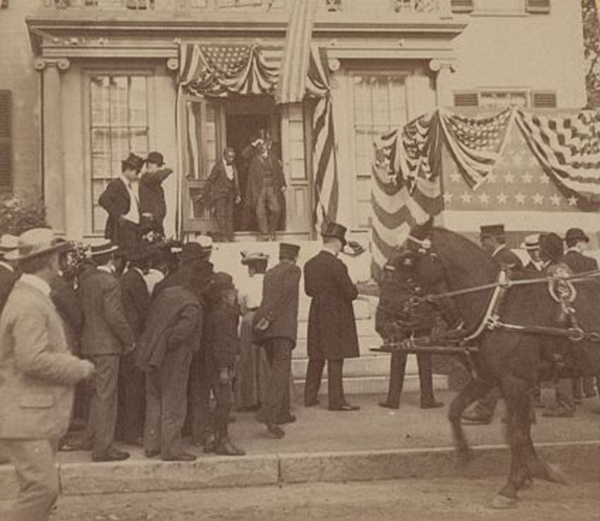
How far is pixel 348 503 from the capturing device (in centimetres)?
682

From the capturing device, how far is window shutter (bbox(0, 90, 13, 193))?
17.4m

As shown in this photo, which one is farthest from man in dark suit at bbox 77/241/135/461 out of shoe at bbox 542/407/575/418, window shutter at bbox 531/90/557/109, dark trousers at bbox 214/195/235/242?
window shutter at bbox 531/90/557/109

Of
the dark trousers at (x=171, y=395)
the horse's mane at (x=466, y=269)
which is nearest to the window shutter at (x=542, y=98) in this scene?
the horse's mane at (x=466, y=269)

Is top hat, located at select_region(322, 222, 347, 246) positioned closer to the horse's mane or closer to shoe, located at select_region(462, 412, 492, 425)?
shoe, located at select_region(462, 412, 492, 425)

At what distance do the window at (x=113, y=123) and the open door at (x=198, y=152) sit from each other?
A: 2.90ft

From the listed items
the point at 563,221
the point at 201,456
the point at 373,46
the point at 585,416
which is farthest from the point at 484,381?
the point at 373,46

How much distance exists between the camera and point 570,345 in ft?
22.7

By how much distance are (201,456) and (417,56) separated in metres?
11.2

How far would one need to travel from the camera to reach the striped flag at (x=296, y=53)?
15617 mm

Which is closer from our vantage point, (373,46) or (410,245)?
(410,245)

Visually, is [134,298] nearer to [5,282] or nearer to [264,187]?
[5,282]

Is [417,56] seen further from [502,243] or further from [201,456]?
[201,456]

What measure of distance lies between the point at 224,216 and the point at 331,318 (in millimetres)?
6211

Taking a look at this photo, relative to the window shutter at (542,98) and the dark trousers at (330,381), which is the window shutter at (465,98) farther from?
the dark trousers at (330,381)
